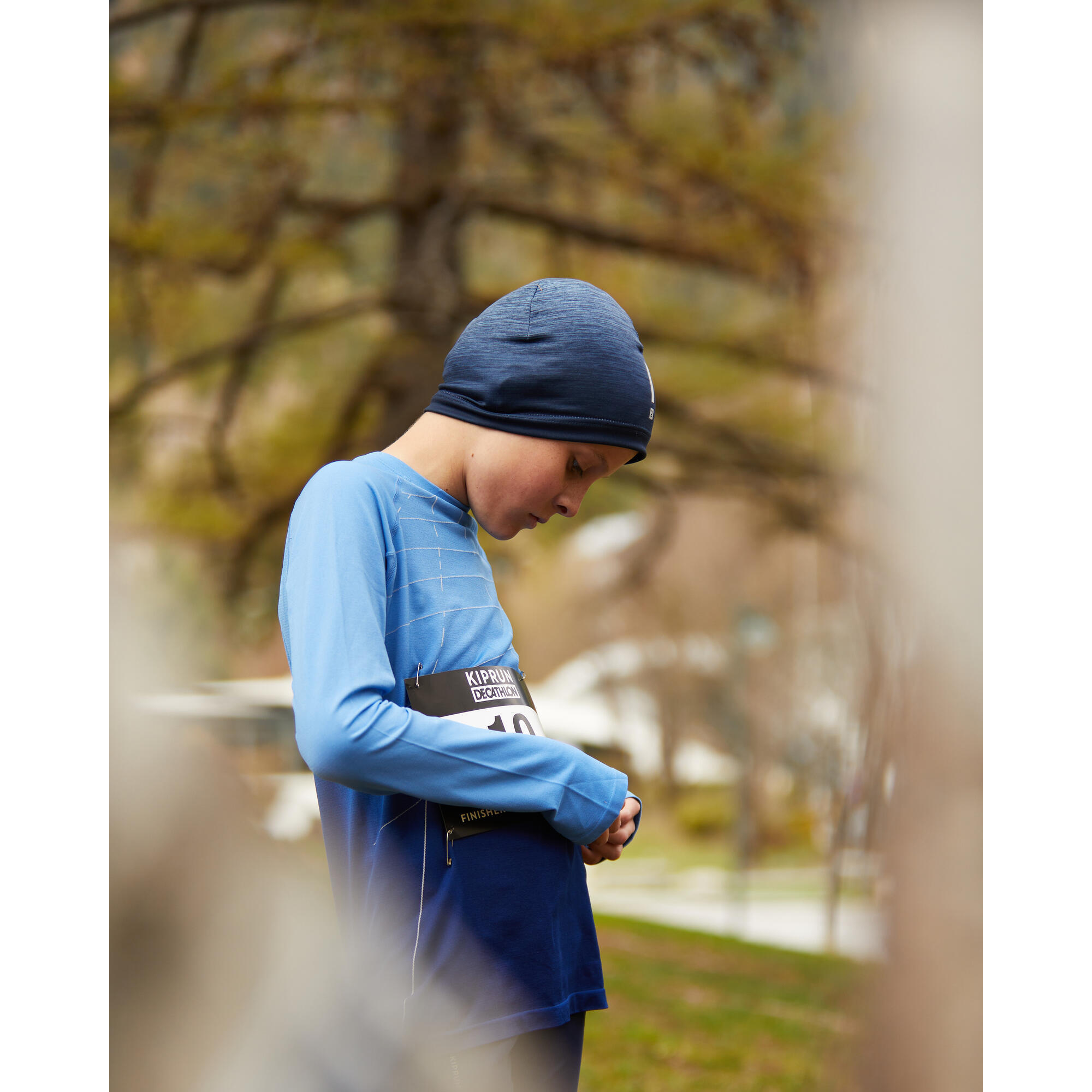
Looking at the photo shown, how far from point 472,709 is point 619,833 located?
117 millimetres

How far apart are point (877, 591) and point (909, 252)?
1.47 ft

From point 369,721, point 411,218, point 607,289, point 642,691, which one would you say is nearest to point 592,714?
point 642,691

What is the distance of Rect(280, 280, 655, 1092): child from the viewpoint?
1.70 ft

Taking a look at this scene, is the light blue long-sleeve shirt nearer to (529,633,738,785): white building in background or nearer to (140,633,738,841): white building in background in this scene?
(140,633,738,841): white building in background

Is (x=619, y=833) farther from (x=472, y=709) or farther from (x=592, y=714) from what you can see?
(x=592, y=714)

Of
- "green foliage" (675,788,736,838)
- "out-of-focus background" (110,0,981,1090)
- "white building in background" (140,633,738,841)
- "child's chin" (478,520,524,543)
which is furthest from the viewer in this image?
"green foliage" (675,788,736,838)

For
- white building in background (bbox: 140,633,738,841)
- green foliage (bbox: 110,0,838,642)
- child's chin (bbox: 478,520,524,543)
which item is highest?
green foliage (bbox: 110,0,838,642)

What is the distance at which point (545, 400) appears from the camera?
0.58m

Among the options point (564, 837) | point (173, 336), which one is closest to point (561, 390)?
point (564, 837)

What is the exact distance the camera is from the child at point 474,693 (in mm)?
518

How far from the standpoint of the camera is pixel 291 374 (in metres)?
2.64

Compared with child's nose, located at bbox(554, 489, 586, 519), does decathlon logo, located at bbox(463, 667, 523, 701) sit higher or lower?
lower

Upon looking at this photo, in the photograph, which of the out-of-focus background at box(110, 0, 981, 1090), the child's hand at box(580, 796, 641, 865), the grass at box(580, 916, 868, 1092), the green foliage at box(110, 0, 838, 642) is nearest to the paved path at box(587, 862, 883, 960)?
the grass at box(580, 916, 868, 1092)

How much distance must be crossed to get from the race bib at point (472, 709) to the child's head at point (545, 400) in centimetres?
9
